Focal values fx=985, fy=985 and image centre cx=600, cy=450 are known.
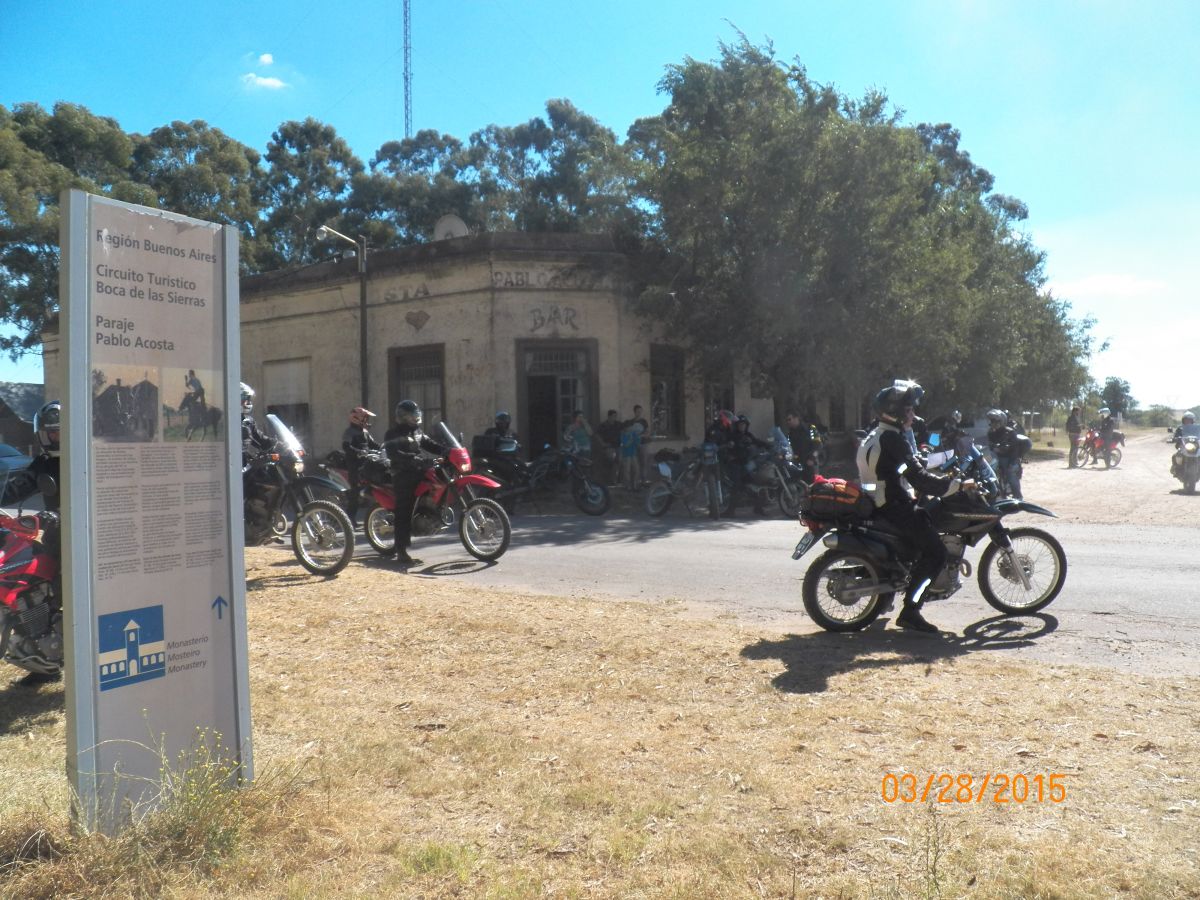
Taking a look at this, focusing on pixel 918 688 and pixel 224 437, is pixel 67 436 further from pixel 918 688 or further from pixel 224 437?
pixel 918 688

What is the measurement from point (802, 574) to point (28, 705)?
6658 millimetres

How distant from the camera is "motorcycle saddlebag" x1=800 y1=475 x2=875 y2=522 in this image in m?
6.70

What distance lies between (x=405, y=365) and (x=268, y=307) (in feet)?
15.3

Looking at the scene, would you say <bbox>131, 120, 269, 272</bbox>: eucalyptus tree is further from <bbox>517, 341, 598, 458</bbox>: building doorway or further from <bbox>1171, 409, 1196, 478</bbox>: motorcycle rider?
<bbox>1171, 409, 1196, 478</bbox>: motorcycle rider

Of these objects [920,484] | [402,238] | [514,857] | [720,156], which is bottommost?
[514,857]

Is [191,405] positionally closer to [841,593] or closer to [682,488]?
[841,593]

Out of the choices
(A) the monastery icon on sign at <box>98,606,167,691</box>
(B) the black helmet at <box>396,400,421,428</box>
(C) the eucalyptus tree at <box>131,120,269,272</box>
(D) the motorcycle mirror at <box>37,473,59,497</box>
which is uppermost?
(C) the eucalyptus tree at <box>131,120,269,272</box>

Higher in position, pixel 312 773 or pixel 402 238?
pixel 402 238

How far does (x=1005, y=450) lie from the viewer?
1529cm

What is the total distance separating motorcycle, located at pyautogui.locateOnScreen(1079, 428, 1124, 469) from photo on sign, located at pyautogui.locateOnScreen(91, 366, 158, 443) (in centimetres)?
2944

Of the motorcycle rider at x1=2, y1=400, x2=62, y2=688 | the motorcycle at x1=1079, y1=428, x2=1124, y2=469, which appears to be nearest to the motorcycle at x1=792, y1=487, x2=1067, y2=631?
the motorcycle rider at x1=2, y1=400, x2=62, y2=688

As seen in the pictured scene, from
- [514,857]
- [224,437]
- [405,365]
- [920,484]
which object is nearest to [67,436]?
[224,437]

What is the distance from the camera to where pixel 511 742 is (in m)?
4.67
